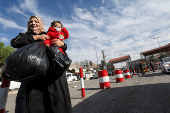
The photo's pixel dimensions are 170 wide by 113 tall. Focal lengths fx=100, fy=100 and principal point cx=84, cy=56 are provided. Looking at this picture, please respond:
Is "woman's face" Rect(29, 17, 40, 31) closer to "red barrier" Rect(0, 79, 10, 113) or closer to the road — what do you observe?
"red barrier" Rect(0, 79, 10, 113)

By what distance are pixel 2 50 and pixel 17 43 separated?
2640 cm

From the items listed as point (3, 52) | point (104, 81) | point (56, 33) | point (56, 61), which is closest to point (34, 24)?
point (56, 33)

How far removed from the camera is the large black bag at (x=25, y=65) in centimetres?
90

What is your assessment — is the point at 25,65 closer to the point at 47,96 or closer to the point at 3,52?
the point at 47,96

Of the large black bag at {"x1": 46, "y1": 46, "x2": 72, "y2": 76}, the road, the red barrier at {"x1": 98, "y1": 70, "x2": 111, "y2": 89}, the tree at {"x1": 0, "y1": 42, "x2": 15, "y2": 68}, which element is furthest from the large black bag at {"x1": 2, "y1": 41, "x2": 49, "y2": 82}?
the tree at {"x1": 0, "y1": 42, "x2": 15, "y2": 68}

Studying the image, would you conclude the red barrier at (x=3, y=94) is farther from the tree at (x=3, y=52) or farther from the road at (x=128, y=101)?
the tree at (x=3, y=52)

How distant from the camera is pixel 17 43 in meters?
1.24

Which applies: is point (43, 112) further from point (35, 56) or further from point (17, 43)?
point (17, 43)

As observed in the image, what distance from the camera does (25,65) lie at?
3.01 ft

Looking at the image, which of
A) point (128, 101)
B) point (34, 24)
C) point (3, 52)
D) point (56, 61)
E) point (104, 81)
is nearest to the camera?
point (56, 61)

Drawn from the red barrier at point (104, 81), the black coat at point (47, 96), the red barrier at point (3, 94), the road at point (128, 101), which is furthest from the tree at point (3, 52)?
the black coat at point (47, 96)

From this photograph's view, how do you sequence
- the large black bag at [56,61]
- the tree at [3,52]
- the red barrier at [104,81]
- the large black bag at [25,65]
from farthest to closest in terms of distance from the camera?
the tree at [3,52] → the red barrier at [104,81] → the large black bag at [56,61] → the large black bag at [25,65]

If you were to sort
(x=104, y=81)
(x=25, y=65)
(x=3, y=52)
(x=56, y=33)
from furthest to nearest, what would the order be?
(x=3, y=52) → (x=104, y=81) → (x=56, y=33) → (x=25, y=65)

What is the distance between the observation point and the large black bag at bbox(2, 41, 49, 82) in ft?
2.96
